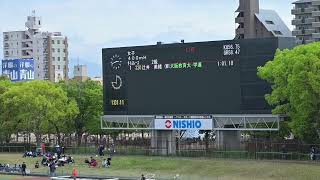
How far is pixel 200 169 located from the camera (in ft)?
156

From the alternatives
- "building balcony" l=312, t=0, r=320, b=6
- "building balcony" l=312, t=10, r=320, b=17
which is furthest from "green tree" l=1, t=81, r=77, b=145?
"building balcony" l=312, t=0, r=320, b=6

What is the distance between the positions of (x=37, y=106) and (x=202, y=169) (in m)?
24.3

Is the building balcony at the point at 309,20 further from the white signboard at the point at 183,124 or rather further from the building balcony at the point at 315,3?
the white signboard at the point at 183,124

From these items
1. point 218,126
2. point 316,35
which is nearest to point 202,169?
point 218,126

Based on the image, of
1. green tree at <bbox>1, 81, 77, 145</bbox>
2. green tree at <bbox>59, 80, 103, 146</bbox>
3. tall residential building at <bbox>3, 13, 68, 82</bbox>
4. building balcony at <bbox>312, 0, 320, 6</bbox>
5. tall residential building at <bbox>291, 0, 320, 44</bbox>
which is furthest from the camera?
tall residential building at <bbox>3, 13, 68, 82</bbox>

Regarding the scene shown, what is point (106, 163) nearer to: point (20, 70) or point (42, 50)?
point (20, 70)

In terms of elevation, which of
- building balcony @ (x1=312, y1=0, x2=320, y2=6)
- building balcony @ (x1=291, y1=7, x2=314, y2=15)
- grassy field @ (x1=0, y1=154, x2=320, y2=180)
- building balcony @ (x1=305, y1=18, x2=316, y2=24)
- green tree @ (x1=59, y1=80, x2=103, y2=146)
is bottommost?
grassy field @ (x1=0, y1=154, x2=320, y2=180)

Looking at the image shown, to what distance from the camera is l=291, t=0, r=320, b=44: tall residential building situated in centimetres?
10700

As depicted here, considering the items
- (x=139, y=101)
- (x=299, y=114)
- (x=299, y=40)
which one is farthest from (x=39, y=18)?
(x=299, y=114)

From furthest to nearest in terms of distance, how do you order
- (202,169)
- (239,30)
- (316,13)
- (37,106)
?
(316,13) < (239,30) < (37,106) < (202,169)

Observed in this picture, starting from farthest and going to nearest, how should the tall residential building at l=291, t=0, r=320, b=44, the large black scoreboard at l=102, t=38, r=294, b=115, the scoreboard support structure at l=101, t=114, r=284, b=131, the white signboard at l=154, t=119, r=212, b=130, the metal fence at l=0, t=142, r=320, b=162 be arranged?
the tall residential building at l=291, t=0, r=320, b=44 → the white signboard at l=154, t=119, r=212, b=130 → the large black scoreboard at l=102, t=38, r=294, b=115 → the metal fence at l=0, t=142, r=320, b=162 → the scoreboard support structure at l=101, t=114, r=284, b=131

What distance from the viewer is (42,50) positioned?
160500mm

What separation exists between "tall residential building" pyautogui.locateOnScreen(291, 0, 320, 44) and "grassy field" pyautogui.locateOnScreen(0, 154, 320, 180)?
2325 inches

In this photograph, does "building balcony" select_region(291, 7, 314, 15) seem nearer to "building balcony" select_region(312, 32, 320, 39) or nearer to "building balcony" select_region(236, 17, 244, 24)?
"building balcony" select_region(312, 32, 320, 39)
